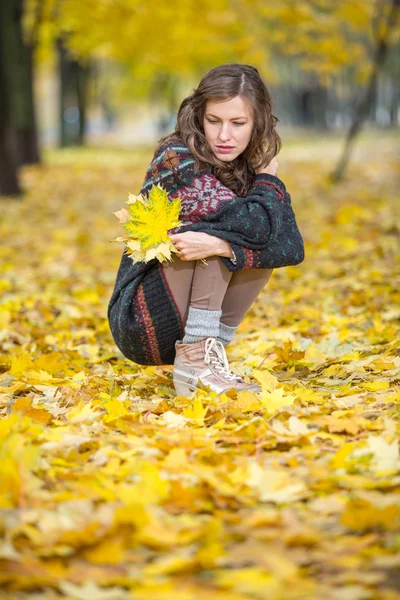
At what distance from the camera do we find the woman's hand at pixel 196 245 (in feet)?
8.96

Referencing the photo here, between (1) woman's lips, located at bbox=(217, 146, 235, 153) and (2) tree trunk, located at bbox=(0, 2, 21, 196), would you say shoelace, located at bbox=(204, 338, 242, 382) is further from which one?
(2) tree trunk, located at bbox=(0, 2, 21, 196)

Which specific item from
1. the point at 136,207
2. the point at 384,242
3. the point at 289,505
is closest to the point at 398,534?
the point at 289,505

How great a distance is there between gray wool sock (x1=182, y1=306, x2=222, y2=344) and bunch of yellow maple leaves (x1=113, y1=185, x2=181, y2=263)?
0.86 ft

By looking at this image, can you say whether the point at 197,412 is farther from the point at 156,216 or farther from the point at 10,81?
the point at 10,81

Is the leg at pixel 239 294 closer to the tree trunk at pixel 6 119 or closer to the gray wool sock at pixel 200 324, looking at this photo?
the gray wool sock at pixel 200 324

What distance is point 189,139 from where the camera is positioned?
9.46 feet

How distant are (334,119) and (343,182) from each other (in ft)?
146

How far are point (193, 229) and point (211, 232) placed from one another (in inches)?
3.0

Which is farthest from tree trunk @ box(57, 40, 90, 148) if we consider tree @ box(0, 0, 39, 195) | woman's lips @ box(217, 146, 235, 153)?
woman's lips @ box(217, 146, 235, 153)

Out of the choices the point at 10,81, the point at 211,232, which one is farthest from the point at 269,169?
the point at 10,81

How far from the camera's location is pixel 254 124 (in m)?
2.99

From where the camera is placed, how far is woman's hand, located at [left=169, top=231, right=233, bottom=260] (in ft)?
8.96

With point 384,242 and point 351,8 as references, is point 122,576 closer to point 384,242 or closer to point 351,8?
point 384,242

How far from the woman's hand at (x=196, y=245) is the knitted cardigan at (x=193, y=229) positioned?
0.04 m
